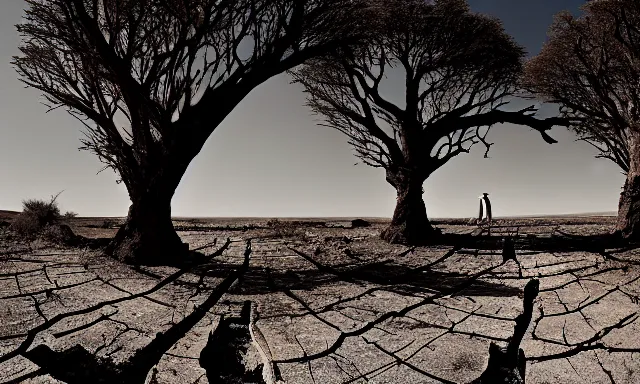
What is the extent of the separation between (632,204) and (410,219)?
383 cm

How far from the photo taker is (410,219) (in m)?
8.82

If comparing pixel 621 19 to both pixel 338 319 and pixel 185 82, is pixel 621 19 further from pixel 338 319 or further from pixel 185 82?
pixel 338 319

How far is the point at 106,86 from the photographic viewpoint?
7.74 meters

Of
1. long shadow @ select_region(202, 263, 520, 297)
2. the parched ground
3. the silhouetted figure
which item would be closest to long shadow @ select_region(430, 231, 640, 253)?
the silhouetted figure

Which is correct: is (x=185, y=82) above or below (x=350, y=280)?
above

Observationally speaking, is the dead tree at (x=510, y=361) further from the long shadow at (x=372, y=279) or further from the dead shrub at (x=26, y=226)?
the dead shrub at (x=26, y=226)

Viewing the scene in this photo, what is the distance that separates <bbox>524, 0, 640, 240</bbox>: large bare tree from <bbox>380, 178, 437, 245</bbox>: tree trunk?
3228 mm

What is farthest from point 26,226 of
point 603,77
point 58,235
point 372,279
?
point 603,77

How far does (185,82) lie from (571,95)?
10928 mm

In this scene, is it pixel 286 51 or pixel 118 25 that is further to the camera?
pixel 286 51

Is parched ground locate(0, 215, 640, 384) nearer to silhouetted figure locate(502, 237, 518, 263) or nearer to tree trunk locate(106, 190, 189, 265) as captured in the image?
silhouetted figure locate(502, 237, 518, 263)

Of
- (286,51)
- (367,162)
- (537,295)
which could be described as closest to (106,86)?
(286,51)

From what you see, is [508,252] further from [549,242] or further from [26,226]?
[26,226]

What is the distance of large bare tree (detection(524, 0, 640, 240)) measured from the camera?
8234 millimetres
